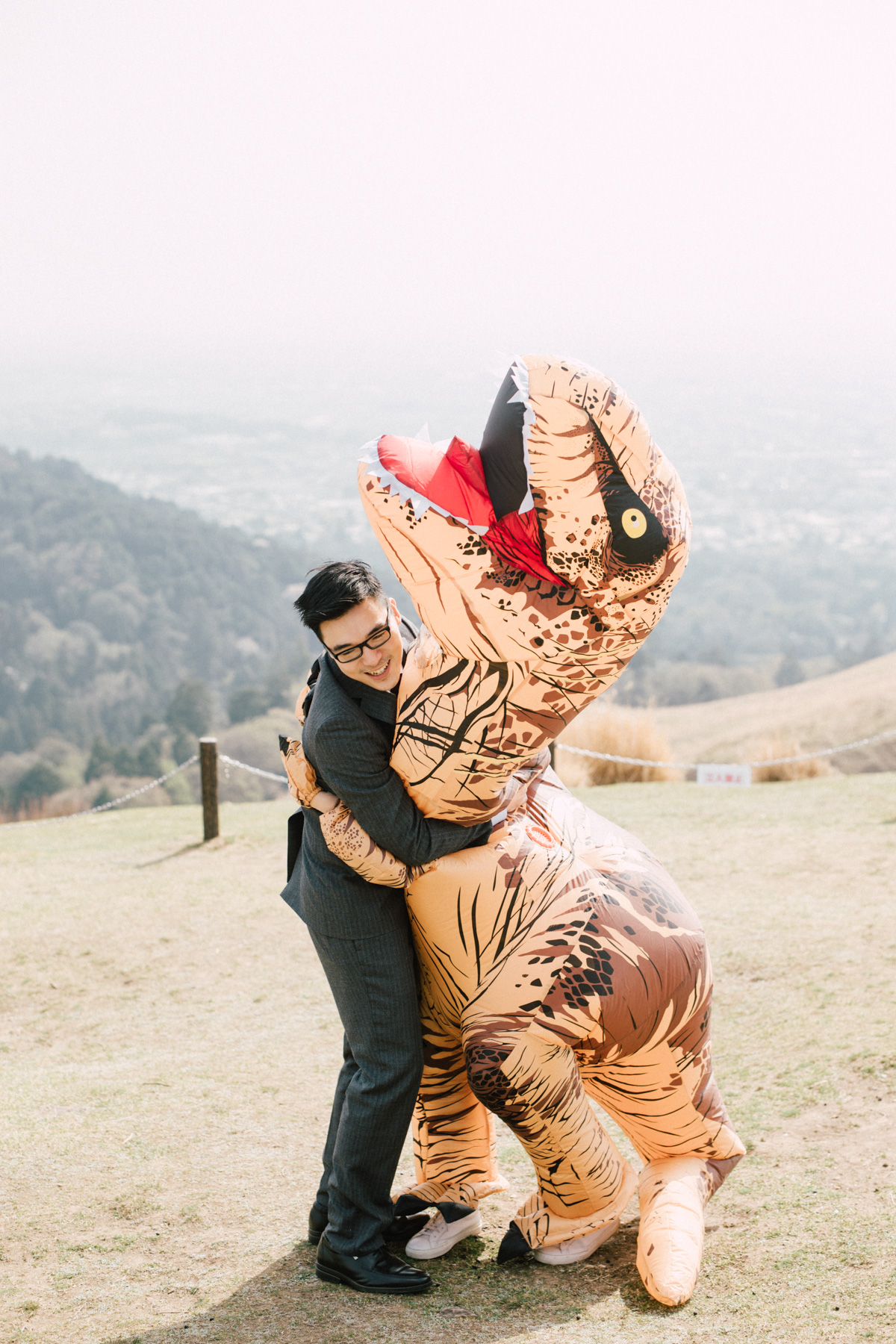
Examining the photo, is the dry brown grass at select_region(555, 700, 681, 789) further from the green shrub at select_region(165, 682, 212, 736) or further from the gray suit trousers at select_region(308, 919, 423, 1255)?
the green shrub at select_region(165, 682, 212, 736)

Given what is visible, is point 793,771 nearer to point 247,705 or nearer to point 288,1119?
point 288,1119

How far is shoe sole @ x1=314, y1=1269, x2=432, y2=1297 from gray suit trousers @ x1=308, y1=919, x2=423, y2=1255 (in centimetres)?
8

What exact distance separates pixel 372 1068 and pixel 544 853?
26.8 inches

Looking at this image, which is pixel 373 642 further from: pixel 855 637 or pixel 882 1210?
pixel 855 637

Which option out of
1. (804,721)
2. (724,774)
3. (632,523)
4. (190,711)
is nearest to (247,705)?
(190,711)

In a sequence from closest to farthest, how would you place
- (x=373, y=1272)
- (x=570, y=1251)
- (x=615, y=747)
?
(x=373, y=1272) → (x=570, y=1251) → (x=615, y=747)

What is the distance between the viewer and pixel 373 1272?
276 cm

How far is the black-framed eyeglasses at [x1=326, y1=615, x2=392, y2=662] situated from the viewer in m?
2.53

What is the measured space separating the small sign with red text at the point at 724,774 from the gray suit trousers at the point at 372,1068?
5119 millimetres

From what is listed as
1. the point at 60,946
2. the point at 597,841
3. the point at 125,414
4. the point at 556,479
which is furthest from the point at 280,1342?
the point at 125,414

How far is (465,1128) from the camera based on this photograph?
309cm

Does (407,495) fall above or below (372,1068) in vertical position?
above

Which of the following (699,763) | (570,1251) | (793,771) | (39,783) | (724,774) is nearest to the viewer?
(570,1251)

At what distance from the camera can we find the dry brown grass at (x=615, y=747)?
1014 cm
